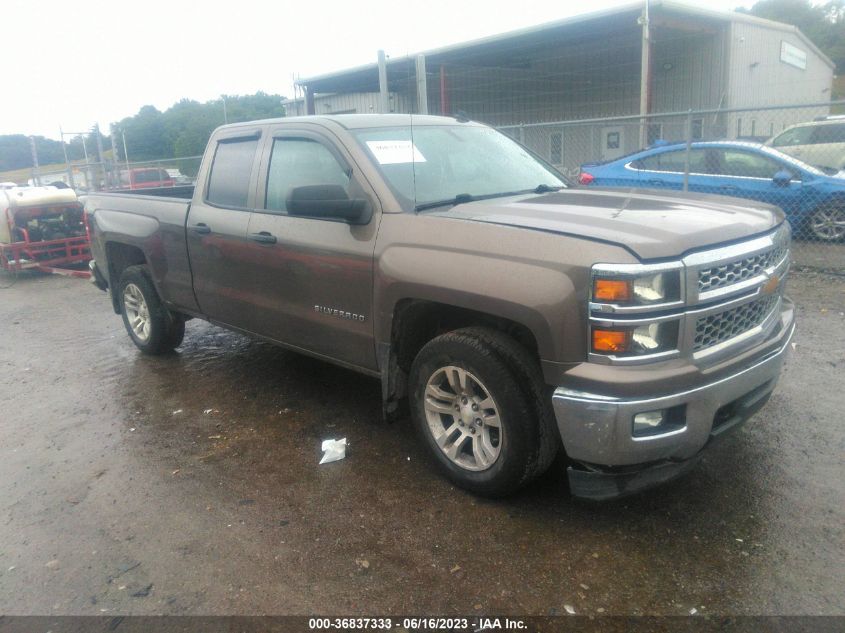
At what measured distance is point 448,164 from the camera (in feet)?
13.7

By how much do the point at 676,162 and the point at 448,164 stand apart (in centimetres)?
658

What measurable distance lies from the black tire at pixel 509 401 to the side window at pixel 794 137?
10.9 m

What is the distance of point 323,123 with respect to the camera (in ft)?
13.6

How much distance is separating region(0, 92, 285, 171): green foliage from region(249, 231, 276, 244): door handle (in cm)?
757

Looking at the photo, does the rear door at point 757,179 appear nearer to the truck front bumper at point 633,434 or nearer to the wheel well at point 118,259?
the truck front bumper at point 633,434

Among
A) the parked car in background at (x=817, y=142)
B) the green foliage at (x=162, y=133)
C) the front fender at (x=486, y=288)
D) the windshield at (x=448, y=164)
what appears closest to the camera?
the front fender at (x=486, y=288)

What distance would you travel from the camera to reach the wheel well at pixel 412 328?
3438mm

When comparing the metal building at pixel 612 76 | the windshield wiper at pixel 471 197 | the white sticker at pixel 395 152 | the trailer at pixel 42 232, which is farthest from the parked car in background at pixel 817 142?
the trailer at pixel 42 232

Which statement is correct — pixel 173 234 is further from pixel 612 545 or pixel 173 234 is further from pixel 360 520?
pixel 612 545

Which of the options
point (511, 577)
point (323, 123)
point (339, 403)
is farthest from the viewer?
point (339, 403)

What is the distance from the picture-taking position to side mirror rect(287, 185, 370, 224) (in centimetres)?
359

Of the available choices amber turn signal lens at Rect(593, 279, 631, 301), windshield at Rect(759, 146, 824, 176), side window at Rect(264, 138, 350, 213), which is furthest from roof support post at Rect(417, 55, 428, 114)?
amber turn signal lens at Rect(593, 279, 631, 301)

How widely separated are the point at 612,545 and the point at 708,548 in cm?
41

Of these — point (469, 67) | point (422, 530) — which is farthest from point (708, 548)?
point (469, 67)
